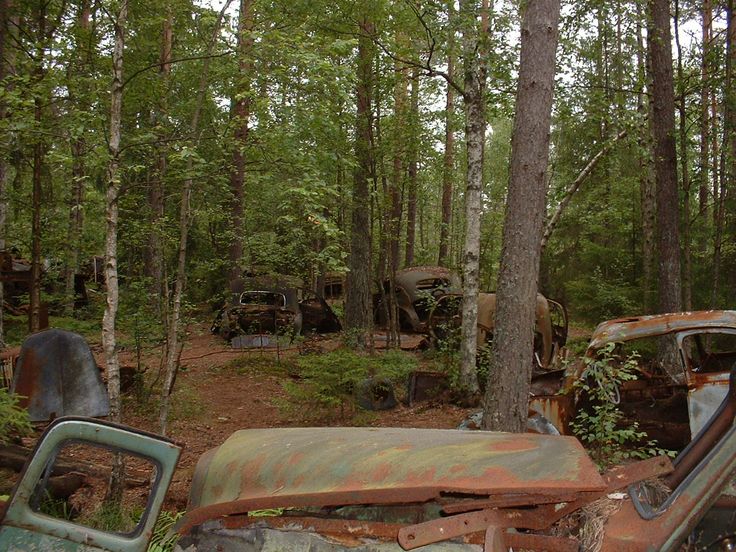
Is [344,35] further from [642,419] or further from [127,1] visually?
[642,419]

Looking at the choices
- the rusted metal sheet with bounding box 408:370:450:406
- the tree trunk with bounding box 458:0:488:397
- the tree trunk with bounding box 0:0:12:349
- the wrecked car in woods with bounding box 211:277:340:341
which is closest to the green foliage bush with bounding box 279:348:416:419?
the rusted metal sheet with bounding box 408:370:450:406

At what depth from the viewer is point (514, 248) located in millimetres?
5023

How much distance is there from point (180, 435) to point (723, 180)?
10.3m

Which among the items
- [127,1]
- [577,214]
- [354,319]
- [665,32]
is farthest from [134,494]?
[577,214]

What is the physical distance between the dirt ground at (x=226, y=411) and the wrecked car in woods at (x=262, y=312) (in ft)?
3.73

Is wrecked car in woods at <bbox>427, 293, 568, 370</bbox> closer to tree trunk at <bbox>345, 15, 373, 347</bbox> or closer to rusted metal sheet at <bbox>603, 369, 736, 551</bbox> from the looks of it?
tree trunk at <bbox>345, 15, 373, 347</bbox>

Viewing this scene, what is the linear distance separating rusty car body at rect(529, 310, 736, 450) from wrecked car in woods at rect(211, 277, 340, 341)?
6823 mm

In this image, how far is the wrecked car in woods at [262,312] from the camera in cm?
1249

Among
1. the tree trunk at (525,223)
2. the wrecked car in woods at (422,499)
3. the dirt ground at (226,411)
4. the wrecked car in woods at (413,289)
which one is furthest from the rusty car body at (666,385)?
the wrecked car in woods at (413,289)

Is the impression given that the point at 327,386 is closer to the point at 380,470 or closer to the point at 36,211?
the point at 36,211

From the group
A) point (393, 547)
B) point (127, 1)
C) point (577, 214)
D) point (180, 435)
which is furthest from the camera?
point (577, 214)

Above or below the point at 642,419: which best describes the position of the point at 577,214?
above

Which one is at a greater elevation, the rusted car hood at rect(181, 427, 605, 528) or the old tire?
the rusted car hood at rect(181, 427, 605, 528)

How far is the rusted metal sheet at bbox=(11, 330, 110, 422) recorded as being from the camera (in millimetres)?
6477
